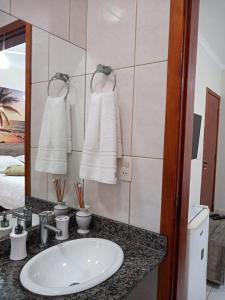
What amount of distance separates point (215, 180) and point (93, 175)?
10.7 feet

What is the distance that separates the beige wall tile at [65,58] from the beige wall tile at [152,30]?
0.37 metres

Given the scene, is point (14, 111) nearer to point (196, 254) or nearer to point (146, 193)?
point (146, 193)

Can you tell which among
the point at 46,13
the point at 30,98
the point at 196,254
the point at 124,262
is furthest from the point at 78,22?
the point at 196,254

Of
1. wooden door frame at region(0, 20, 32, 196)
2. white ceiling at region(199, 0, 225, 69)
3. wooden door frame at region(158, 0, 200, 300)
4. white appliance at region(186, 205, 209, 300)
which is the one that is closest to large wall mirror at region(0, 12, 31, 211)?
wooden door frame at region(0, 20, 32, 196)

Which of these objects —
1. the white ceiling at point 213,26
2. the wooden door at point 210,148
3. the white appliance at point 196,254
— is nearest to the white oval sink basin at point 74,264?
the white appliance at point 196,254

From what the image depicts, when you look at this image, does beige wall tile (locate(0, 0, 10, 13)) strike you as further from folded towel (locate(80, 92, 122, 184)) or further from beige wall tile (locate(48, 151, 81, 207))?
beige wall tile (locate(48, 151, 81, 207))

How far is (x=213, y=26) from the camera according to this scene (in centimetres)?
Result: 239

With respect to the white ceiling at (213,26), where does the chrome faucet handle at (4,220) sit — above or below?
below

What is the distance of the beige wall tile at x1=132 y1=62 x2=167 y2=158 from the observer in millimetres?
1050

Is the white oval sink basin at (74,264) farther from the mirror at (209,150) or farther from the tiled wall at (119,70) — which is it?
the mirror at (209,150)

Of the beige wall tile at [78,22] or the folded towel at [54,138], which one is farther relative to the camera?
the beige wall tile at [78,22]

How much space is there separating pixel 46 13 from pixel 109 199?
3.25 ft

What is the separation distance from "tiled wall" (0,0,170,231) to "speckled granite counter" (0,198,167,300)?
6 cm

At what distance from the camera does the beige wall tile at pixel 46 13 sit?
1034 millimetres
